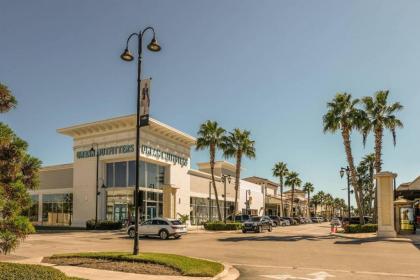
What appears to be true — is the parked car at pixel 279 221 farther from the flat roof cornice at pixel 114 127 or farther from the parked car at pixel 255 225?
the flat roof cornice at pixel 114 127

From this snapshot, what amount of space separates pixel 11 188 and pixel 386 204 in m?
32.1

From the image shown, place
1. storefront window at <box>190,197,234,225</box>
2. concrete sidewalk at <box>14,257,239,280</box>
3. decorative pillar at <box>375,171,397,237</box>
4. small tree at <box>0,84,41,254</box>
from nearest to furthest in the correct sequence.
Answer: small tree at <box>0,84,41,254</box> < concrete sidewalk at <box>14,257,239,280</box> < decorative pillar at <box>375,171,397,237</box> < storefront window at <box>190,197,234,225</box>

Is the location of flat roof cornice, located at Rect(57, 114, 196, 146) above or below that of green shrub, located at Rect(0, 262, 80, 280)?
above

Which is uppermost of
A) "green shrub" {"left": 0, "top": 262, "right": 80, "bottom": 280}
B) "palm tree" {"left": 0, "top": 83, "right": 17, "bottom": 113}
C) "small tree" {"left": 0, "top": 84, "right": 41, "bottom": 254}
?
"palm tree" {"left": 0, "top": 83, "right": 17, "bottom": 113}

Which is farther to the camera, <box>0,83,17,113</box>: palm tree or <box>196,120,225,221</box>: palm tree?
<box>196,120,225,221</box>: palm tree

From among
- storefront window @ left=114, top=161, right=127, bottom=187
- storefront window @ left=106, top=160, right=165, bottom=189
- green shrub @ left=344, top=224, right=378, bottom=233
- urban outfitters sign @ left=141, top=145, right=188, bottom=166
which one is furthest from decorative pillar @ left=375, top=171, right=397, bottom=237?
storefront window @ left=114, top=161, right=127, bottom=187

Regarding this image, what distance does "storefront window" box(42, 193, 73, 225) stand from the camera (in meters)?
50.0

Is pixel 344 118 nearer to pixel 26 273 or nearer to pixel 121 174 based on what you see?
pixel 121 174

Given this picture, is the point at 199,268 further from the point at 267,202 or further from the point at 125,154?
the point at 267,202

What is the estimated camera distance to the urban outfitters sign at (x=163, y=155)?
46656 mm

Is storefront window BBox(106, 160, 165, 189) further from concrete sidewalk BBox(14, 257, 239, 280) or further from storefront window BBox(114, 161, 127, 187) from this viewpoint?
concrete sidewalk BBox(14, 257, 239, 280)

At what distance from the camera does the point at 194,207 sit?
5850cm

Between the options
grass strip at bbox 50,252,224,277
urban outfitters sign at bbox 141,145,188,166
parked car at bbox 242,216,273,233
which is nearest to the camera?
grass strip at bbox 50,252,224,277

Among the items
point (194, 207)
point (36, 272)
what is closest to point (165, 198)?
point (194, 207)
